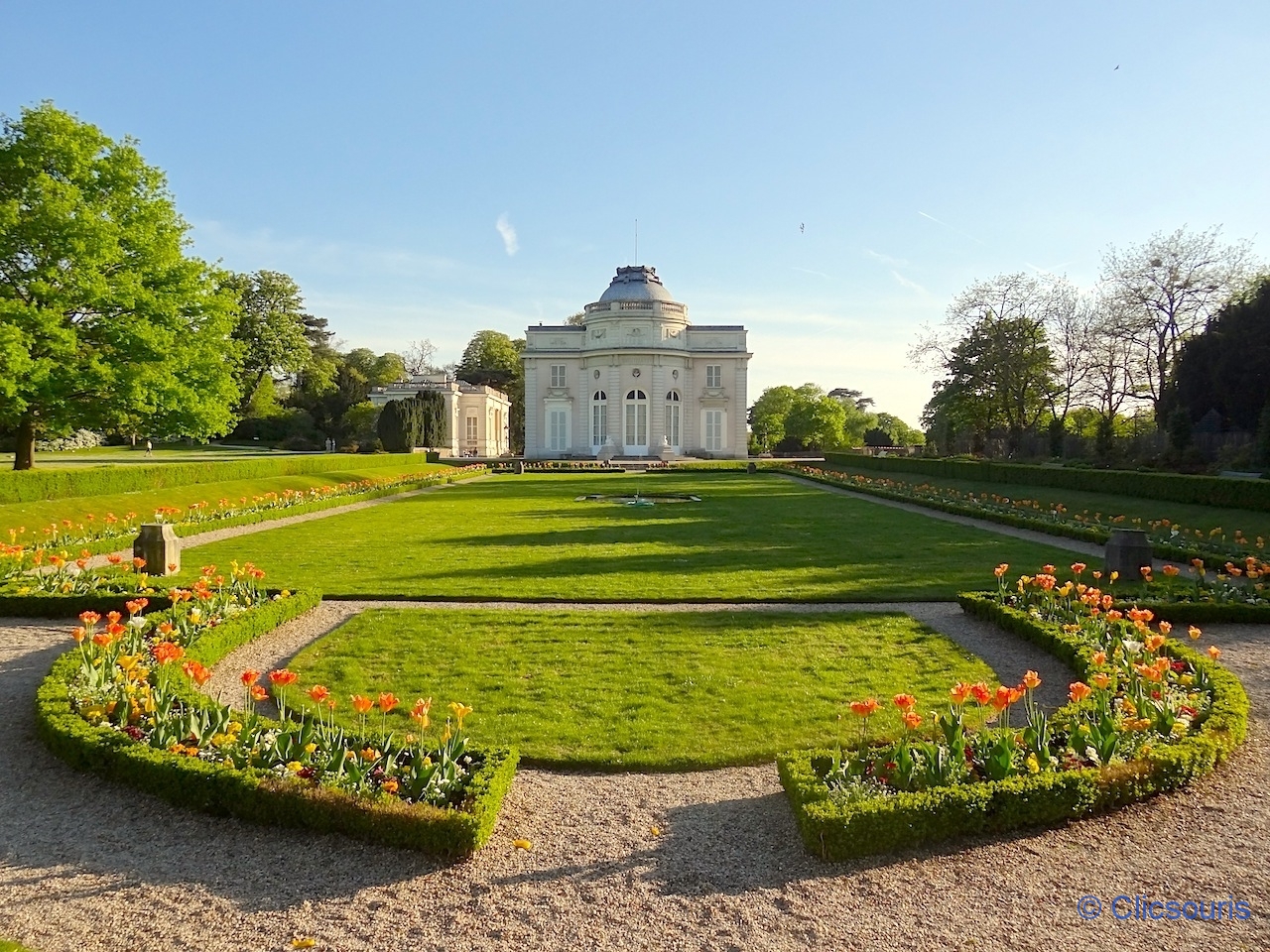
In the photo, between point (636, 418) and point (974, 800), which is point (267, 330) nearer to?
point (636, 418)

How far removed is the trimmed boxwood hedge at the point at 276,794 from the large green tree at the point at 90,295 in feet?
58.1

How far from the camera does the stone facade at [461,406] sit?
60.4 metres

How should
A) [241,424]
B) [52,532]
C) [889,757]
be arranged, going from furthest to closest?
[241,424] → [52,532] → [889,757]

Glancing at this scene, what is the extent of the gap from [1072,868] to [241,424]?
67754 mm

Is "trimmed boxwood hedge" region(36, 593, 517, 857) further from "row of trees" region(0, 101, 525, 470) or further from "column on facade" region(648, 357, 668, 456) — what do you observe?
"column on facade" region(648, 357, 668, 456)

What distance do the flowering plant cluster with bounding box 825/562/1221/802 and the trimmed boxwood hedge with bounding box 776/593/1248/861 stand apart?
12 centimetres

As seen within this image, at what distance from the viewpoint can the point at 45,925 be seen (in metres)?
4.07

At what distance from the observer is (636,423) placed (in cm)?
5972

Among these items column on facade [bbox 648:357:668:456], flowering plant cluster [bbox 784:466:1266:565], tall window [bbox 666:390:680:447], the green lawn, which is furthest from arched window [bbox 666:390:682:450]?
A: the green lawn

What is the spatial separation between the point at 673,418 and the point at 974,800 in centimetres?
5586

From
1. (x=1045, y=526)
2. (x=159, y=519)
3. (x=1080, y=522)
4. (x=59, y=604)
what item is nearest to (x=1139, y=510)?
(x=1080, y=522)

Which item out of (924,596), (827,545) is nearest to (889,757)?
(924,596)

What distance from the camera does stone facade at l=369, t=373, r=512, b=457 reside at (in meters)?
60.4

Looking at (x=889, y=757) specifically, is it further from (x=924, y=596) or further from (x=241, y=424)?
(x=241, y=424)
